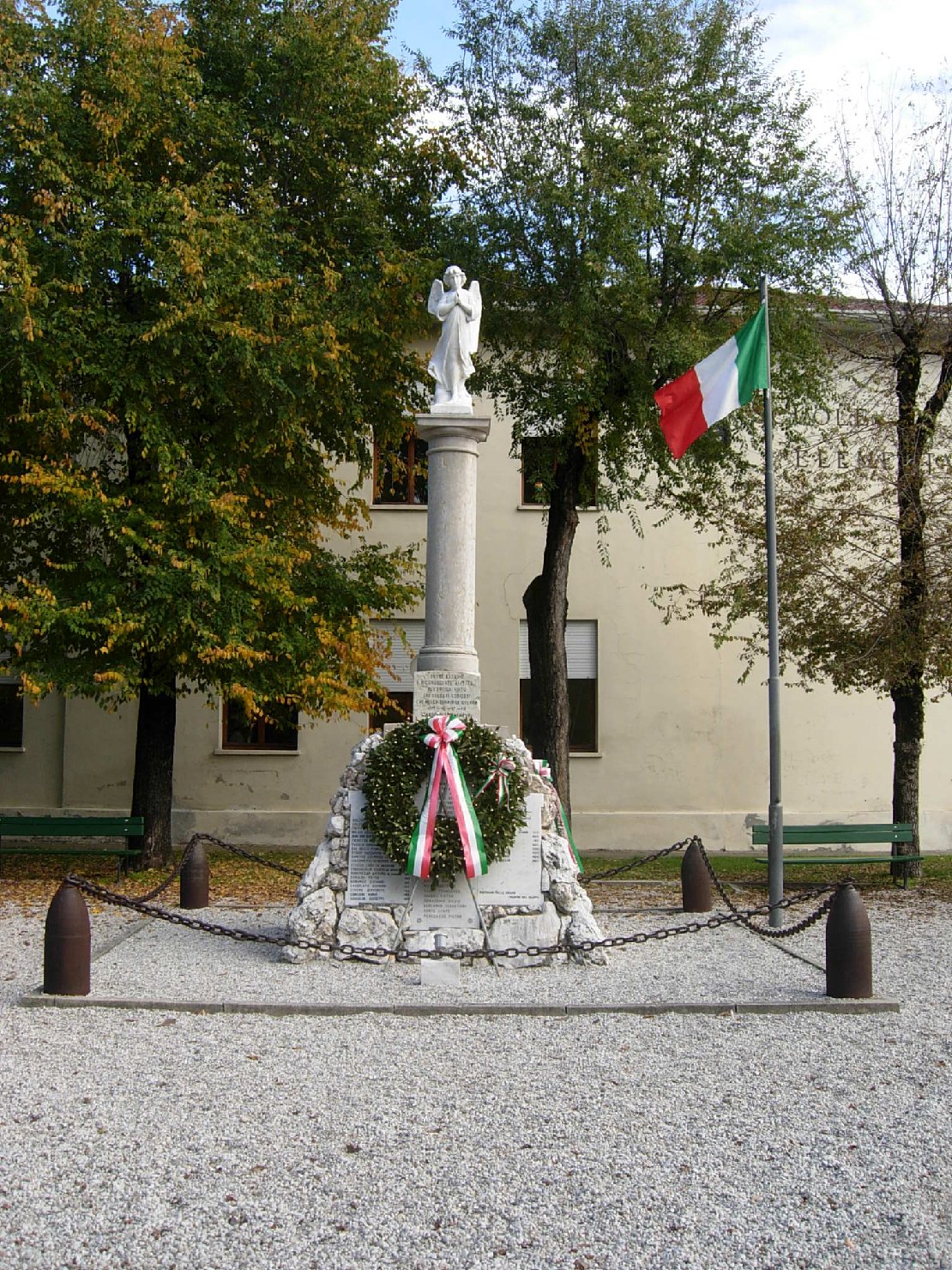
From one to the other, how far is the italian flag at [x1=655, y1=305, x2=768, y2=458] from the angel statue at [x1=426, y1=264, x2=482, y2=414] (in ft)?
7.25

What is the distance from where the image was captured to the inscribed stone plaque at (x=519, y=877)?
930cm

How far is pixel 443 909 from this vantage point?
30.4ft

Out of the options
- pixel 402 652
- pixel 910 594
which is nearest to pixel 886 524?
pixel 910 594

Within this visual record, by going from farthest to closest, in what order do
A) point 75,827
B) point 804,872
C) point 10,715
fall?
point 10,715 < point 804,872 < point 75,827

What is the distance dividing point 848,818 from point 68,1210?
18.4m

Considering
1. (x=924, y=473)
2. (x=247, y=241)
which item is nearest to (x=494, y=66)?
(x=247, y=241)

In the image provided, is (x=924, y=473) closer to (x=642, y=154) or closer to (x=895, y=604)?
(x=895, y=604)

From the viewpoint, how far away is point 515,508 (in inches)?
834

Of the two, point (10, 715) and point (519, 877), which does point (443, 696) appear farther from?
point (10, 715)

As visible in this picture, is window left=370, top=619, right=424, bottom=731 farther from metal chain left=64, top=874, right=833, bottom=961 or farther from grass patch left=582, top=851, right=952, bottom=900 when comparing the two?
metal chain left=64, top=874, right=833, bottom=961

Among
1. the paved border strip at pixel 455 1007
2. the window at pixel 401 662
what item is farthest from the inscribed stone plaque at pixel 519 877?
the window at pixel 401 662

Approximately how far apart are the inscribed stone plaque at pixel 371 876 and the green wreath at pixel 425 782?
0.34ft

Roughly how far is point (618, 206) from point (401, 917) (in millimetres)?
8625

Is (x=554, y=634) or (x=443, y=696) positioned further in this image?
(x=554, y=634)
